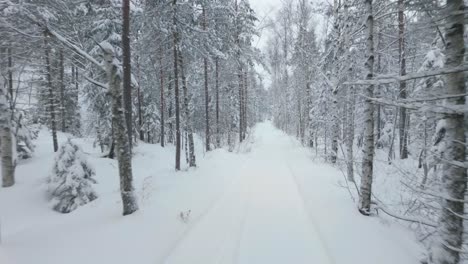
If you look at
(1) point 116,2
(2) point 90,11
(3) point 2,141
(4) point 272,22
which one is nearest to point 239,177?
Result: (3) point 2,141

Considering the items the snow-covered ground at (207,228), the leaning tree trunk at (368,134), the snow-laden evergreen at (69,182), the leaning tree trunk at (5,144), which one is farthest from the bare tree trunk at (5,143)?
the leaning tree trunk at (368,134)

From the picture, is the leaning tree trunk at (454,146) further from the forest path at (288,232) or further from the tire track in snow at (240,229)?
the tire track in snow at (240,229)

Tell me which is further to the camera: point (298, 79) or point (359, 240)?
point (298, 79)

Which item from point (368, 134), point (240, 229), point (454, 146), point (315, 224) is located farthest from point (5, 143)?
point (454, 146)

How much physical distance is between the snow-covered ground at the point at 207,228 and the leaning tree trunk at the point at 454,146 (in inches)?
38.2

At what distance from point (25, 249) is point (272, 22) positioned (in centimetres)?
2763

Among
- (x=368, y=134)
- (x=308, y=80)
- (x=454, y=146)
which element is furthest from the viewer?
(x=308, y=80)

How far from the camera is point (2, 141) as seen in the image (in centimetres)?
947

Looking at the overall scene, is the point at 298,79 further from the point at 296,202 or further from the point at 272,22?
the point at 296,202

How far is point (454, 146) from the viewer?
3.95m

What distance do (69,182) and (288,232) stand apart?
22.7ft

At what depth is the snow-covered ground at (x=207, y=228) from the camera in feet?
17.1

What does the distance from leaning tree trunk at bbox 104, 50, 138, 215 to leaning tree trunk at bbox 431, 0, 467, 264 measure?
6.69 m

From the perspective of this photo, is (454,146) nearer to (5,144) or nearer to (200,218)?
(200,218)
